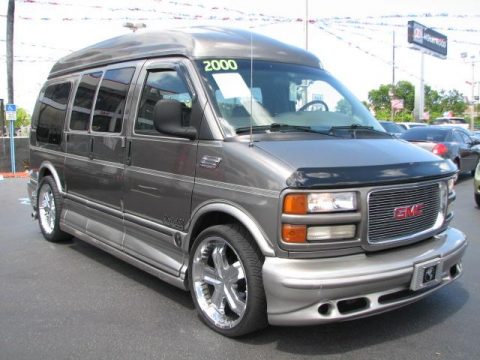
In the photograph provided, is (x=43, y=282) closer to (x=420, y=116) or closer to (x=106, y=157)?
(x=106, y=157)

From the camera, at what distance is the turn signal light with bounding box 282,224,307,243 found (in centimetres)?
326

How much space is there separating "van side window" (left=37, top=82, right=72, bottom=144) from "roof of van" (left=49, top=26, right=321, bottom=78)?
112 centimetres

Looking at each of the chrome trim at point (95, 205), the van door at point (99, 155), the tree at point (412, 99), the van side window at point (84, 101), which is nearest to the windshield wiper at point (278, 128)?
the van door at point (99, 155)

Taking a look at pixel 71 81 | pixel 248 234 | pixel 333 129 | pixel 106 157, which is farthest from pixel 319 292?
pixel 71 81

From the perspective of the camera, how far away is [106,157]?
5.14 metres

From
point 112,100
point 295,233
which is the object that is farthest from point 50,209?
point 295,233

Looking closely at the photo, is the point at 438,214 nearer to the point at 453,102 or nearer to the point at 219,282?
the point at 219,282

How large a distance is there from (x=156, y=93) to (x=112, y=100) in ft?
2.67

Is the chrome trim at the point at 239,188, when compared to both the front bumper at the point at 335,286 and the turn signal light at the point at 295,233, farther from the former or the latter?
the front bumper at the point at 335,286

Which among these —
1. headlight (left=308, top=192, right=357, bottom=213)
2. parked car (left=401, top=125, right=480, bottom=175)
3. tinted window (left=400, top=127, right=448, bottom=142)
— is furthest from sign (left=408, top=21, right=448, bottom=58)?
headlight (left=308, top=192, right=357, bottom=213)

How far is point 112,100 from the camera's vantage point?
5.18 m

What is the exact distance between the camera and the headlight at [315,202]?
3.26 metres

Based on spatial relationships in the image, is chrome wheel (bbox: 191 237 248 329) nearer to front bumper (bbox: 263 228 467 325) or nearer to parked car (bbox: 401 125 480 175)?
front bumper (bbox: 263 228 467 325)

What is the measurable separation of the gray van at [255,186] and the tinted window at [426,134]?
9031 millimetres
